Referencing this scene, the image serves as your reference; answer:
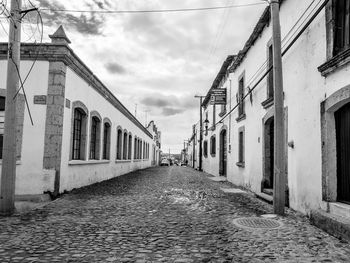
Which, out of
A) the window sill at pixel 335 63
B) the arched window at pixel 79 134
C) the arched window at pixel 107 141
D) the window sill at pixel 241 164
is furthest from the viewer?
the arched window at pixel 107 141

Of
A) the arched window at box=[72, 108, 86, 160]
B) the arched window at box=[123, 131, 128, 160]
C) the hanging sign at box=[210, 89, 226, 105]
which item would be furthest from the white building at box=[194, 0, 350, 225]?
the arched window at box=[123, 131, 128, 160]

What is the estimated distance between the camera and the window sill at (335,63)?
16.9ft

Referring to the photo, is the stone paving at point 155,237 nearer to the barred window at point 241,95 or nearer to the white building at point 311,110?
the white building at point 311,110

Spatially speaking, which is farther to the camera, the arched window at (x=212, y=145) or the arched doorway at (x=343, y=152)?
the arched window at (x=212, y=145)

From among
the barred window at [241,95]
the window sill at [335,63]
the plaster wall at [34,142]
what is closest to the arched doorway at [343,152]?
the window sill at [335,63]

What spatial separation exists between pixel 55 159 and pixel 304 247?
22.6 ft

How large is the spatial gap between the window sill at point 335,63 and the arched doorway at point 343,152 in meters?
0.68

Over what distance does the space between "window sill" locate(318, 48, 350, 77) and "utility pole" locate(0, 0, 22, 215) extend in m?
6.05

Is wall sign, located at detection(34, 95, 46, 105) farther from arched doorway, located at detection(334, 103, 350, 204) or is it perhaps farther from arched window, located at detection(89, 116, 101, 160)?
arched doorway, located at detection(334, 103, 350, 204)

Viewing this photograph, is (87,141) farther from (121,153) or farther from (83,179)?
(121,153)

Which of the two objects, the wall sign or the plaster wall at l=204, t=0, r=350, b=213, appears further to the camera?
the wall sign

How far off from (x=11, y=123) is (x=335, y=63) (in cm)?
625

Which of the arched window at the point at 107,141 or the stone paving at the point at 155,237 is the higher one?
the arched window at the point at 107,141

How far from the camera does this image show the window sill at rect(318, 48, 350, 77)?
16.9 ft
